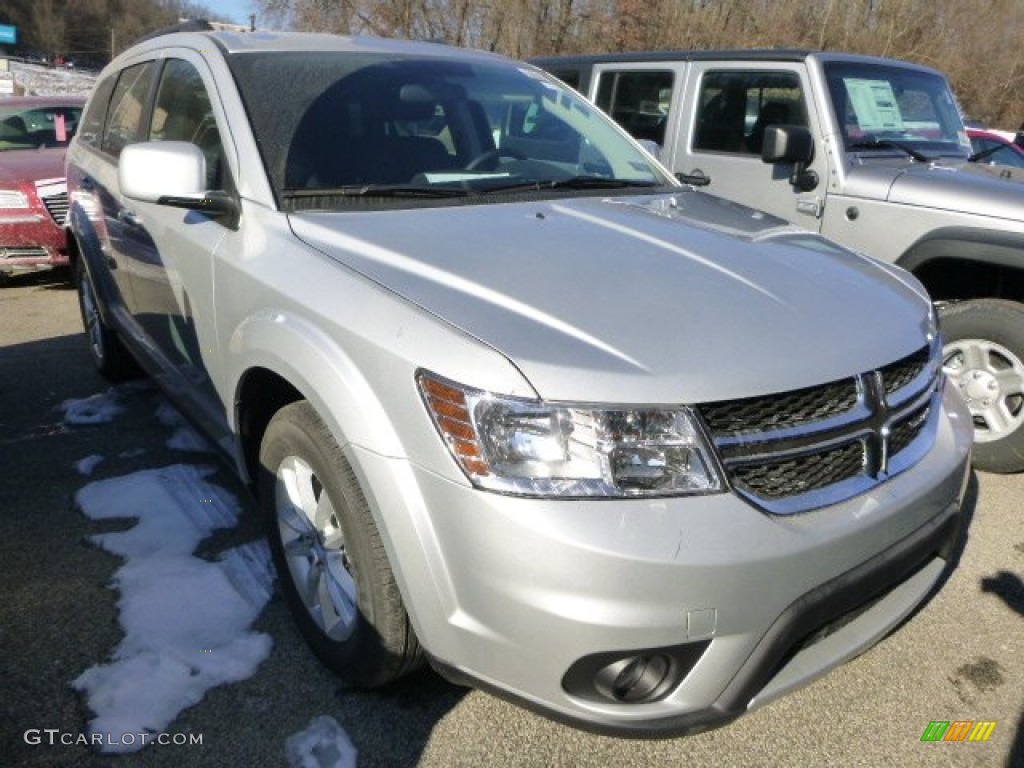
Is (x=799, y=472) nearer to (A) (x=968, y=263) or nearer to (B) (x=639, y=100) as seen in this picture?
(A) (x=968, y=263)

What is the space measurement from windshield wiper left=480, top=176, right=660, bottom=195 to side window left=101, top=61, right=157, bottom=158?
1.79 meters

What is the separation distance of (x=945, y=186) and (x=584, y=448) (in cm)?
322

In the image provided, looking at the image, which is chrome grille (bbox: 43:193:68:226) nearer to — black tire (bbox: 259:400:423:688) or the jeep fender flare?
black tire (bbox: 259:400:423:688)

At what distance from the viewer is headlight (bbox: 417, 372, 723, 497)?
5.75 feet

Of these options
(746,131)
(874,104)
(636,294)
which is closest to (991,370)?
(874,104)

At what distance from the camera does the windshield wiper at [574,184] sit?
291 centimetres

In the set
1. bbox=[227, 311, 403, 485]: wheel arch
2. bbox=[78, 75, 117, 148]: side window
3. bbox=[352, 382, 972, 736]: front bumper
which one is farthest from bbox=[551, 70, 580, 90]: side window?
bbox=[352, 382, 972, 736]: front bumper

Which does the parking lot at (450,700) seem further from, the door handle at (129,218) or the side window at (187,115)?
the side window at (187,115)

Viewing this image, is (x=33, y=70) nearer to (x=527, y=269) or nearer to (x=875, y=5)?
(x=875, y=5)

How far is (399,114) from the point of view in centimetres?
298

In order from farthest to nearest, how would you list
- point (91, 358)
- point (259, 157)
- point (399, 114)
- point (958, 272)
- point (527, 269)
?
point (91, 358) → point (958, 272) → point (399, 114) → point (259, 157) → point (527, 269)

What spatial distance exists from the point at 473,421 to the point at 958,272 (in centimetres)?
363

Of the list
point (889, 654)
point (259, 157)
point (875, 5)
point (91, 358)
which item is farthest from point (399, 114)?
point (875, 5)

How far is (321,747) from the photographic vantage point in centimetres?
222
